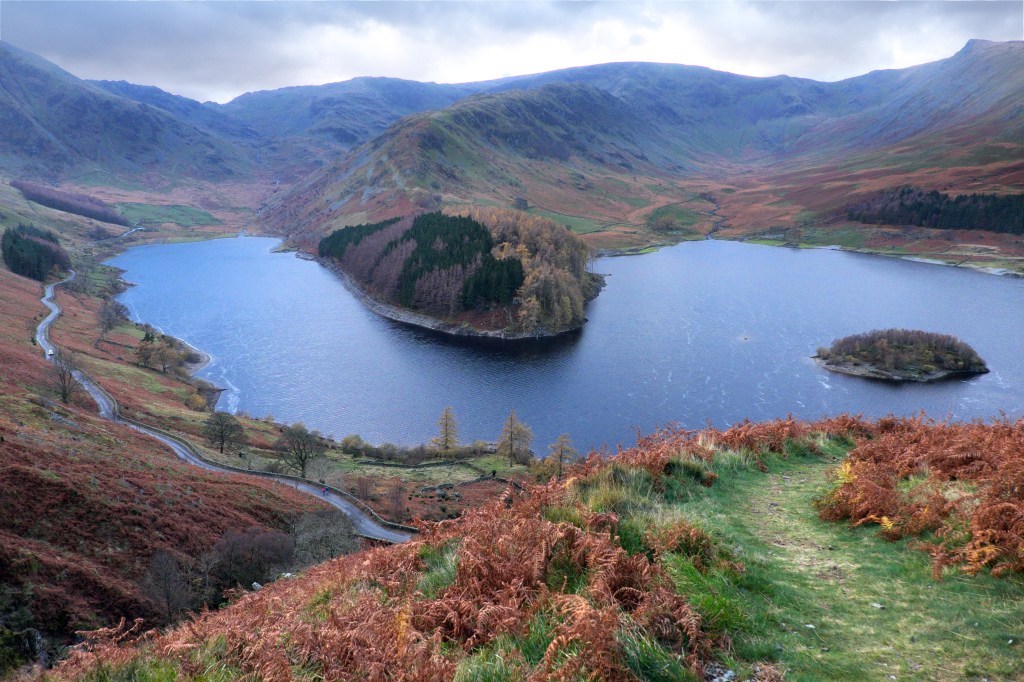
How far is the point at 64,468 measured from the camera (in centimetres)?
2827

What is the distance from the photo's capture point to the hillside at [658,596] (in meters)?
5.75

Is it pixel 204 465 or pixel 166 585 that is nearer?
pixel 166 585

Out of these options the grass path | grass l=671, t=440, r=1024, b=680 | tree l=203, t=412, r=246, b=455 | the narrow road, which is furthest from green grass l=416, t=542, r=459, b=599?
tree l=203, t=412, r=246, b=455

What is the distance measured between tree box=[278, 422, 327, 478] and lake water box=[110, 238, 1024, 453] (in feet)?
37.6

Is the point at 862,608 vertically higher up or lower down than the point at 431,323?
higher up

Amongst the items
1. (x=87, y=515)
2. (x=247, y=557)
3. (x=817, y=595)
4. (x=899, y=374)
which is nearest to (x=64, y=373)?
(x=87, y=515)

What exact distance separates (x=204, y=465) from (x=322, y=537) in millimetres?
22830

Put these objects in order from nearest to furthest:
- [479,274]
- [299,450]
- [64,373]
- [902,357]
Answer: [299,450] → [64,373] → [902,357] → [479,274]

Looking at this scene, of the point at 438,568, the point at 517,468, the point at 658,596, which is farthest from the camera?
the point at 517,468

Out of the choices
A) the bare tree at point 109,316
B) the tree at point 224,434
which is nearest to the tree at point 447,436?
the tree at point 224,434

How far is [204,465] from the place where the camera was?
4784 cm

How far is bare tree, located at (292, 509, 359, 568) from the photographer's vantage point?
2852 cm

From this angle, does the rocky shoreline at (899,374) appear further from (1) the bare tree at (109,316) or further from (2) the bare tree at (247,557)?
(1) the bare tree at (109,316)

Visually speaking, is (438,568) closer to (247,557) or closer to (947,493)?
(947,493)
